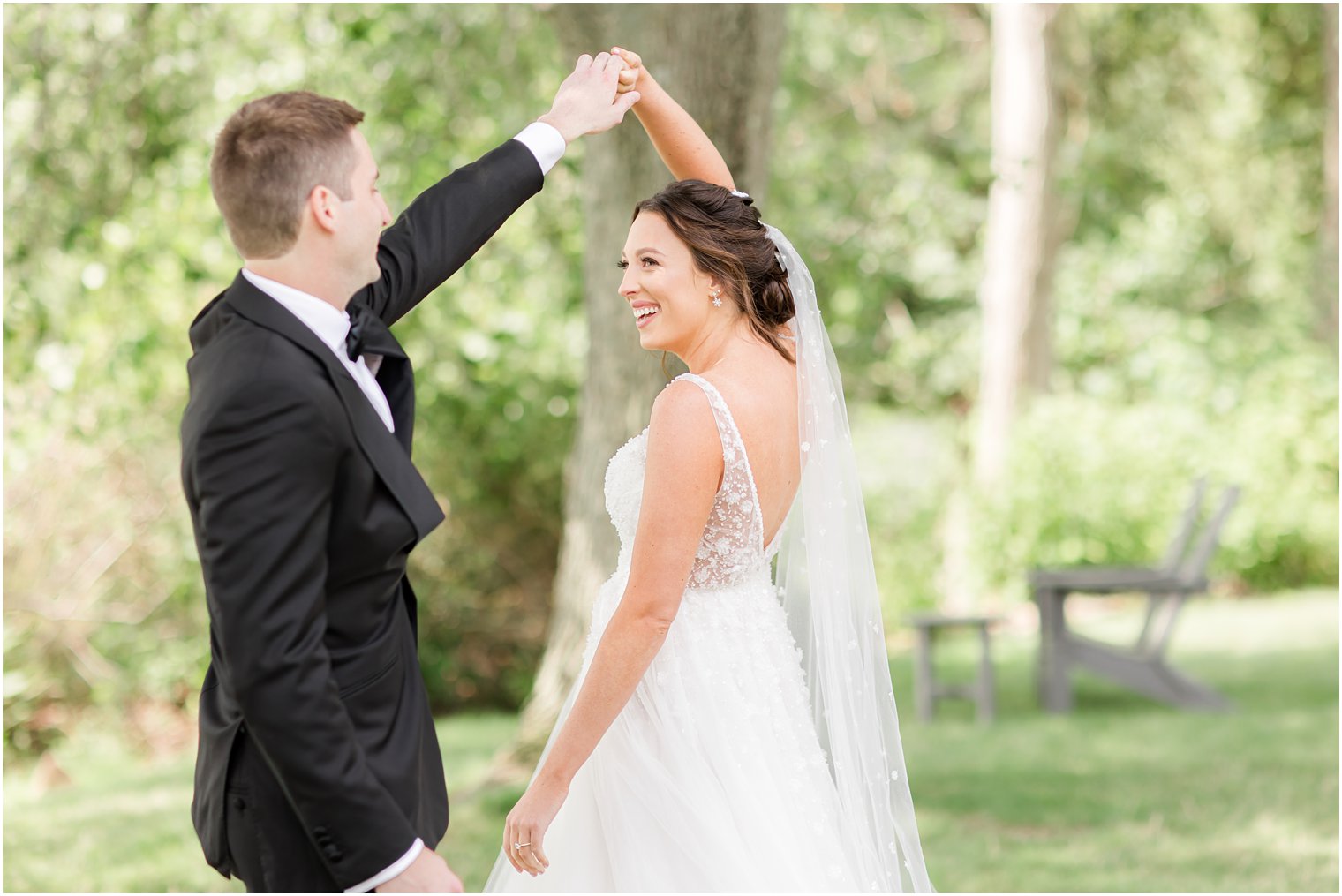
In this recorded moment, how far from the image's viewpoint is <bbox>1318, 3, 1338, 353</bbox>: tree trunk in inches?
612

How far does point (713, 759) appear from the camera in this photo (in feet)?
9.34

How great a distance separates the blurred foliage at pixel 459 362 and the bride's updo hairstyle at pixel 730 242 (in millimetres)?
3135

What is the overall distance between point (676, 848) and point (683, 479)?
78 centimetres

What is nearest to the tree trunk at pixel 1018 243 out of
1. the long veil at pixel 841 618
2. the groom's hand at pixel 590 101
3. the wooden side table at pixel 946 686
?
the wooden side table at pixel 946 686

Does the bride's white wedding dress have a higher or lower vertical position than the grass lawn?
higher

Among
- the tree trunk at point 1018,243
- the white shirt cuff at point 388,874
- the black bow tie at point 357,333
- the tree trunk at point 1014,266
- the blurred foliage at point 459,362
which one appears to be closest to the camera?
the white shirt cuff at point 388,874

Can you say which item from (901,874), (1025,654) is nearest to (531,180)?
(901,874)

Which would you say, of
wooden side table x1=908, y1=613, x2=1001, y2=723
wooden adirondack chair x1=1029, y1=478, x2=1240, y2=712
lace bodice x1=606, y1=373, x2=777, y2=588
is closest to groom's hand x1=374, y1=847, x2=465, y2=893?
lace bodice x1=606, y1=373, x2=777, y2=588

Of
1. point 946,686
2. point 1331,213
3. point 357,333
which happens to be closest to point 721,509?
point 357,333

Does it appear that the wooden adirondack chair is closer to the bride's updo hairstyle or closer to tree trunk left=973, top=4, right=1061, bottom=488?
tree trunk left=973, top=4, right=1061, bottom=488

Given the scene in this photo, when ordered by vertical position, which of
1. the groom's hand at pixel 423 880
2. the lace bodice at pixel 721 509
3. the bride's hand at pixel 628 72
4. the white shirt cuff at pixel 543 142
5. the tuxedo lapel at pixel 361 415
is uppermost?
the bride's hand at pixel 628 72

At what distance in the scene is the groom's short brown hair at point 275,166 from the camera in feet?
6.38

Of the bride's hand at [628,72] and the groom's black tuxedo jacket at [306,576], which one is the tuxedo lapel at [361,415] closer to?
the groom's black tuxedo jacket at [306,576]

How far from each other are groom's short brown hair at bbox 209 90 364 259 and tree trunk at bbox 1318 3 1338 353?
15.8 m
